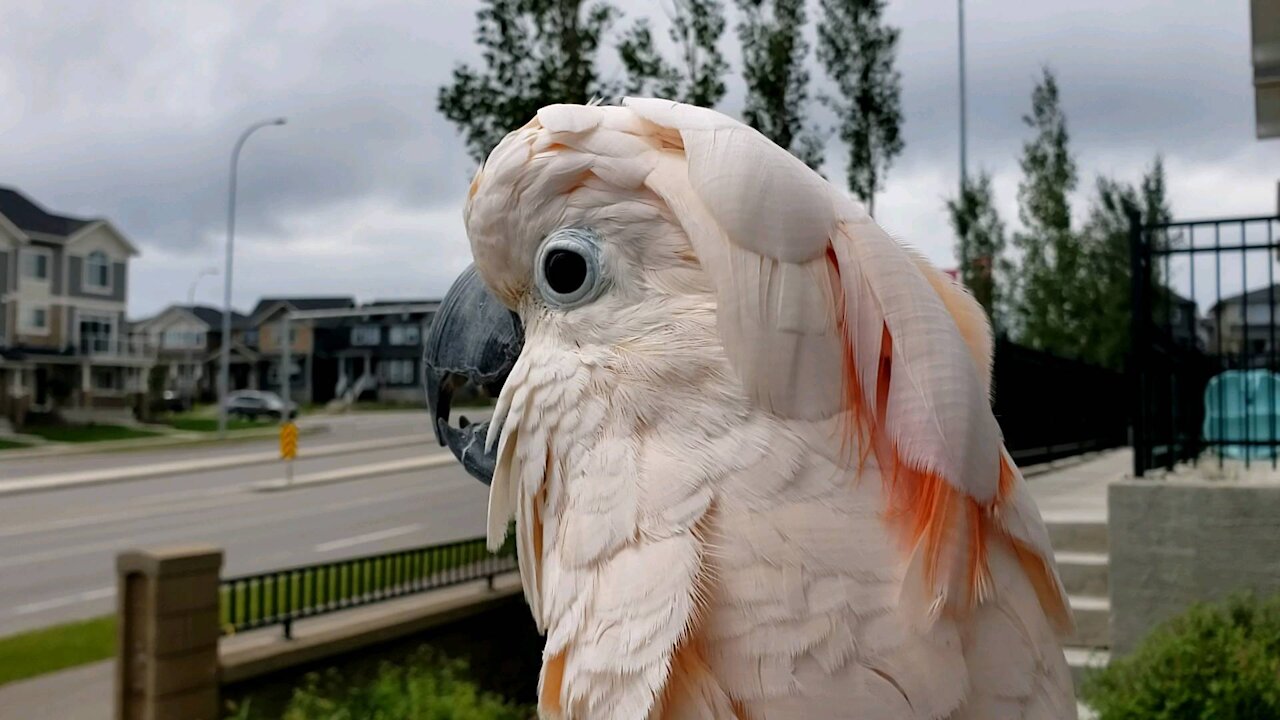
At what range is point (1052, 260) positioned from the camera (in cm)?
1420

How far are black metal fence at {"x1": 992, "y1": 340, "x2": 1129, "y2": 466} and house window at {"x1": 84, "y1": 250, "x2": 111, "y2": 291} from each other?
460 inches

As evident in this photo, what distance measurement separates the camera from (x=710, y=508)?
960 millimetres

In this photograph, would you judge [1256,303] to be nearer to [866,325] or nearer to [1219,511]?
[1219,511]

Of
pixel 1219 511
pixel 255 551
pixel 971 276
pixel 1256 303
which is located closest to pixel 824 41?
pixel 1256 303

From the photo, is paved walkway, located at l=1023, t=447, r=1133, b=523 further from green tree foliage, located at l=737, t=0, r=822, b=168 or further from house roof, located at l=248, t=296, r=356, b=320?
house roof, located at l=248, t=296, r=356, b=320

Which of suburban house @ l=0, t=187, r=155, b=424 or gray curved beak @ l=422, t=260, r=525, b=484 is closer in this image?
gray curved beak @ l=422, t=260, r=525, b=484

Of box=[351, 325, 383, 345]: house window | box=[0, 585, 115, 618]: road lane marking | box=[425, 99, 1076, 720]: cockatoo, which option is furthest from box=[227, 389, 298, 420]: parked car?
box=[425, 99, 1076, 720]: cockatoo

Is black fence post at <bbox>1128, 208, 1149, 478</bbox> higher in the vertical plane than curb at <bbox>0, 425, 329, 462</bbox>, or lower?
higher

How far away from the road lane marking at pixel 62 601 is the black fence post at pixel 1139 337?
25.1 ft

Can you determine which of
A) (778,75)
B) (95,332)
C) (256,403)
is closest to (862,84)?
(778,75)

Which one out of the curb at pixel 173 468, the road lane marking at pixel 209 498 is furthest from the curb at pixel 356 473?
the curb at pixel 173 468

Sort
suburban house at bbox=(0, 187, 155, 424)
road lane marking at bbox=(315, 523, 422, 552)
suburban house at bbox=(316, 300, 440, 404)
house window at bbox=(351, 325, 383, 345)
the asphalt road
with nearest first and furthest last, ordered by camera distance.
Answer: the asphalt road → suburban house at bbox=(0, 187, 155, 424) → road lane marking at bbox=(315, 523, 422, 552) → suburban house at bbox=(316, 300, 440, 404) → house window at bbox=(351, 325, 383, 345)

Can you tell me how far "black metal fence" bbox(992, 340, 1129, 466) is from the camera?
21.6ft

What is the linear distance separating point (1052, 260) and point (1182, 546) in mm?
11548
